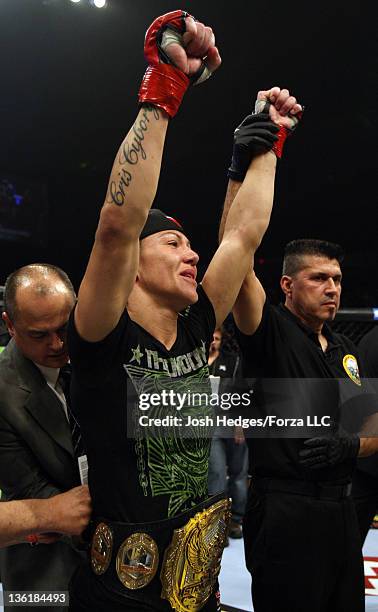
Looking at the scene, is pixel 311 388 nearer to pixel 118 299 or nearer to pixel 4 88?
pixel 118 299

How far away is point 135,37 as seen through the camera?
5.95m

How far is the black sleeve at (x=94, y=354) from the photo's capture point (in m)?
1.01

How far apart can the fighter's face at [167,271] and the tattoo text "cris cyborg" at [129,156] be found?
0.95ft

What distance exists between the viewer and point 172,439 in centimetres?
113

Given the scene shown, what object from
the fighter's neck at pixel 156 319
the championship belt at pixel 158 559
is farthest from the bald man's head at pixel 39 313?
the championship belt at pixel 158 559

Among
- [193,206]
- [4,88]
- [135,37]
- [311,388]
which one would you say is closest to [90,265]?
[311,388]

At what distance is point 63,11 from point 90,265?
18.8 ft

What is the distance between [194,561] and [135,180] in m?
0.72

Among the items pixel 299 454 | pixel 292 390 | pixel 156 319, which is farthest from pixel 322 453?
pixel 156 319

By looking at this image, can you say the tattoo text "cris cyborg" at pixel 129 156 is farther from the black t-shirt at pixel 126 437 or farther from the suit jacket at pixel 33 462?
the suit jacket at pixel 33 462

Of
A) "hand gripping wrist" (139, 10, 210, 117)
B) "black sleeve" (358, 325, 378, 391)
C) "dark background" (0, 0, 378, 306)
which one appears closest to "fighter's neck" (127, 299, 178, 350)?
"hand gripping wrist" (139, 10, 210, 117)

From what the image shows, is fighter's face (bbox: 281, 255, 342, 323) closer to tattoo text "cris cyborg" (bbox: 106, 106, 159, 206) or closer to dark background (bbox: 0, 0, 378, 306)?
tattoo text "cris cyborg" (bbox: 106, 106, 159, 206)

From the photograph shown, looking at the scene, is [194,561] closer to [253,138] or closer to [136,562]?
[136,562]

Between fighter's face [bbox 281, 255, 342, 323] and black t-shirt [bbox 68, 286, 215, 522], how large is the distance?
1055 millimetres
